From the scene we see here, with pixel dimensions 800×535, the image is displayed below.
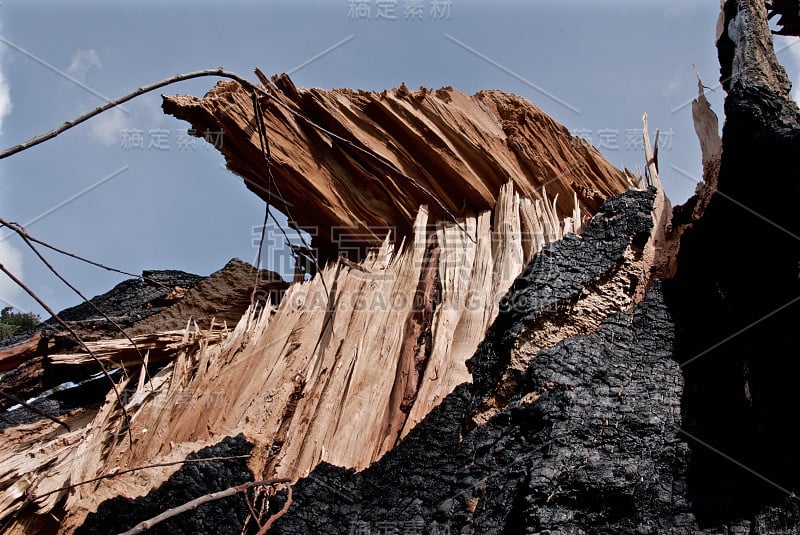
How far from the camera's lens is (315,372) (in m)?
3.52

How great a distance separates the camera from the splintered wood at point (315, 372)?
3.09 metres

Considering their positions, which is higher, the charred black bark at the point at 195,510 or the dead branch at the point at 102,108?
the dead branch at the point at 102,108

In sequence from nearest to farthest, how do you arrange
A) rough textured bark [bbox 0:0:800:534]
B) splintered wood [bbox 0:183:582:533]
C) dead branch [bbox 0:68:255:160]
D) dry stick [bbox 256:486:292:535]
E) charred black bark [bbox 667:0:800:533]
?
dead branch [bbox 0:68:255:160]
charred black bark [bbox 667:0:800:533]
rough textured bark [bbox 0:0:800:534]
dry stick [bbox 256:486:292:535]
splintered wood [bbox 0:183:582:533]

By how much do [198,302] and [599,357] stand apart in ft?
10.4

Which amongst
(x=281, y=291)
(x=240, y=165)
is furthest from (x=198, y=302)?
(x=240, y=165)

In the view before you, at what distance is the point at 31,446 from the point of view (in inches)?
163

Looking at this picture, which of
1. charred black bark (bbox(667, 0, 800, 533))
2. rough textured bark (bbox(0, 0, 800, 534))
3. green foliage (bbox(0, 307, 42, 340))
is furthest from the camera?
green foliage (bbox(0, 307, 42, 340))

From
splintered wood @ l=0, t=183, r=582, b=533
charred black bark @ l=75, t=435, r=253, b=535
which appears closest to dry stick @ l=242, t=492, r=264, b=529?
charred black bark @ l=75, t=435, r=253, b=535

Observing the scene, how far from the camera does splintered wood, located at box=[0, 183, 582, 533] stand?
3090mm

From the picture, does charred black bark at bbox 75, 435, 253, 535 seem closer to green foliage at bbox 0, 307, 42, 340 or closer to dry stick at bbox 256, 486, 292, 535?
dry stick at bbox 256, 486, 292, 535

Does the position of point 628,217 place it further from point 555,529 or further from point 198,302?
point 198,302

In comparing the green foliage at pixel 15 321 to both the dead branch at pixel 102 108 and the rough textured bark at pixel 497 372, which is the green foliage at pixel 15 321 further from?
the dead branch at pixel 102 108

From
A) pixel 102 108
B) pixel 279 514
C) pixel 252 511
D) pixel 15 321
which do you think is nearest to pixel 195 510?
pixel 252 511

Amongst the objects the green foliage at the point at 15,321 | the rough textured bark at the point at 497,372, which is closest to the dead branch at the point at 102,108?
the rough textured bark at the point at 497,372
